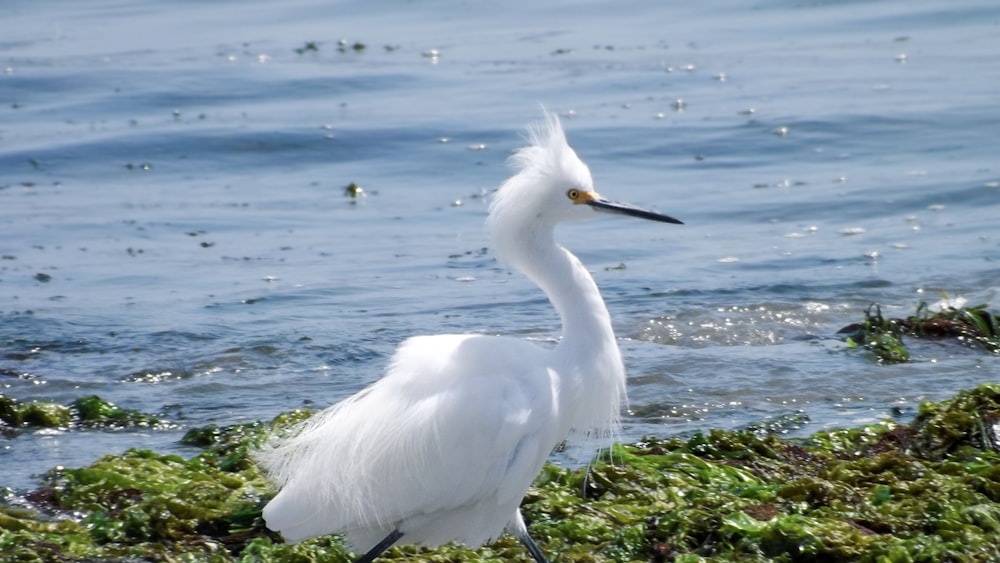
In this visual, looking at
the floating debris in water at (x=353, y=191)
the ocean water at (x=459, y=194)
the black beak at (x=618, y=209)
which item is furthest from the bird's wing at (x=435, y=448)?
the floating debris in water at (x=353, y=191)

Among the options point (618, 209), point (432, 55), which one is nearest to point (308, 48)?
point (432, 55)

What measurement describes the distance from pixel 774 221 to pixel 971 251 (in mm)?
1583

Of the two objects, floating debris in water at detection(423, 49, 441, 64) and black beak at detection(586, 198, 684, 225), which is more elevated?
floating debris in water at detection(423, 49, 441, 64)

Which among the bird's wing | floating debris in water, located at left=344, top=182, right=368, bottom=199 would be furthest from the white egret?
floating debris in water, located at left=344, top=182, right=368, bottom=199

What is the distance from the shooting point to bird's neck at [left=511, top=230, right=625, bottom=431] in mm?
4734

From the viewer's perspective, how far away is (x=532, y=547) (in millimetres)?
4570

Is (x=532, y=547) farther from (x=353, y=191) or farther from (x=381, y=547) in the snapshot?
(x=353, y=191)

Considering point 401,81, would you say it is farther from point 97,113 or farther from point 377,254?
point 377,254

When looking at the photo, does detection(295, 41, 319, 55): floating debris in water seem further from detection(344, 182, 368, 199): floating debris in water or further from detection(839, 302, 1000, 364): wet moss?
detection(839, 302, 1000, 364): wet moss

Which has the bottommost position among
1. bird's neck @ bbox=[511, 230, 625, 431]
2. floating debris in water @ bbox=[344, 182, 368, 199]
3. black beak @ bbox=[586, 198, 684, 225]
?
floating debris in water @ bbox=[344, 182, 368, 199]

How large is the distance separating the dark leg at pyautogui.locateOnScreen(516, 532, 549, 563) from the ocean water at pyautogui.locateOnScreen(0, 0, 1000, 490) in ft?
6.28

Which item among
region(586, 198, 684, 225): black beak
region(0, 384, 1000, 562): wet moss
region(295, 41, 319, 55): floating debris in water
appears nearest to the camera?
region(0, 384, 1000, 562): wet moss

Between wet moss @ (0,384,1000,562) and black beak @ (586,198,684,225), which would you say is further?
black beak @ (586,198,684,225)

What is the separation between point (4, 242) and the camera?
1031 cm
